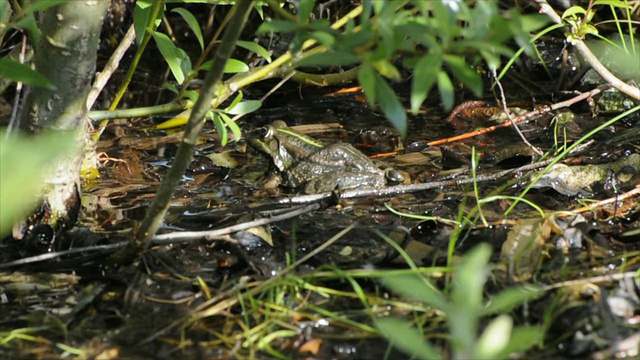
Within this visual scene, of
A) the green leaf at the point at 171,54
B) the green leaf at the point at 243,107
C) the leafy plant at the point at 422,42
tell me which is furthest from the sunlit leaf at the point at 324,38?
the green leaf at the point at 171,54

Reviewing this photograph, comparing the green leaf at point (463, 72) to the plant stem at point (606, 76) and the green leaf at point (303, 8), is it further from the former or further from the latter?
the plant stem at point (606, 76)

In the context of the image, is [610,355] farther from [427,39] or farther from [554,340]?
[427,39]

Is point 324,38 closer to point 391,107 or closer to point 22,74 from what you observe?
point 391,107

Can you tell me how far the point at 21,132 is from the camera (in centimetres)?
358

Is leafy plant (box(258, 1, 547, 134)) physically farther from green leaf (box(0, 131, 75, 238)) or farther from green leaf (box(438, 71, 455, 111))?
green leaf (box(0, 131, 75, 238))

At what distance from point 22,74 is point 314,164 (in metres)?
2.63

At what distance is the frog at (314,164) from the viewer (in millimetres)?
4734

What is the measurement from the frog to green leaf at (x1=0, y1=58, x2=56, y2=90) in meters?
2.34

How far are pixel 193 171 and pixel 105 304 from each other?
1819 mm

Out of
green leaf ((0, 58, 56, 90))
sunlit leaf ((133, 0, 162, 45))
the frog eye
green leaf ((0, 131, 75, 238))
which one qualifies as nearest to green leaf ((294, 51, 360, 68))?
green leaf ((0, 58, 56, 90))

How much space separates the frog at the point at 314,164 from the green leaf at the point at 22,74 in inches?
92.2

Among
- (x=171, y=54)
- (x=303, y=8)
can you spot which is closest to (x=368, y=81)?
(x=303, y=8)

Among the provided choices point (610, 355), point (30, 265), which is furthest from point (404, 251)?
point (30, 265)

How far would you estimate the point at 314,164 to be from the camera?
16.5ft
